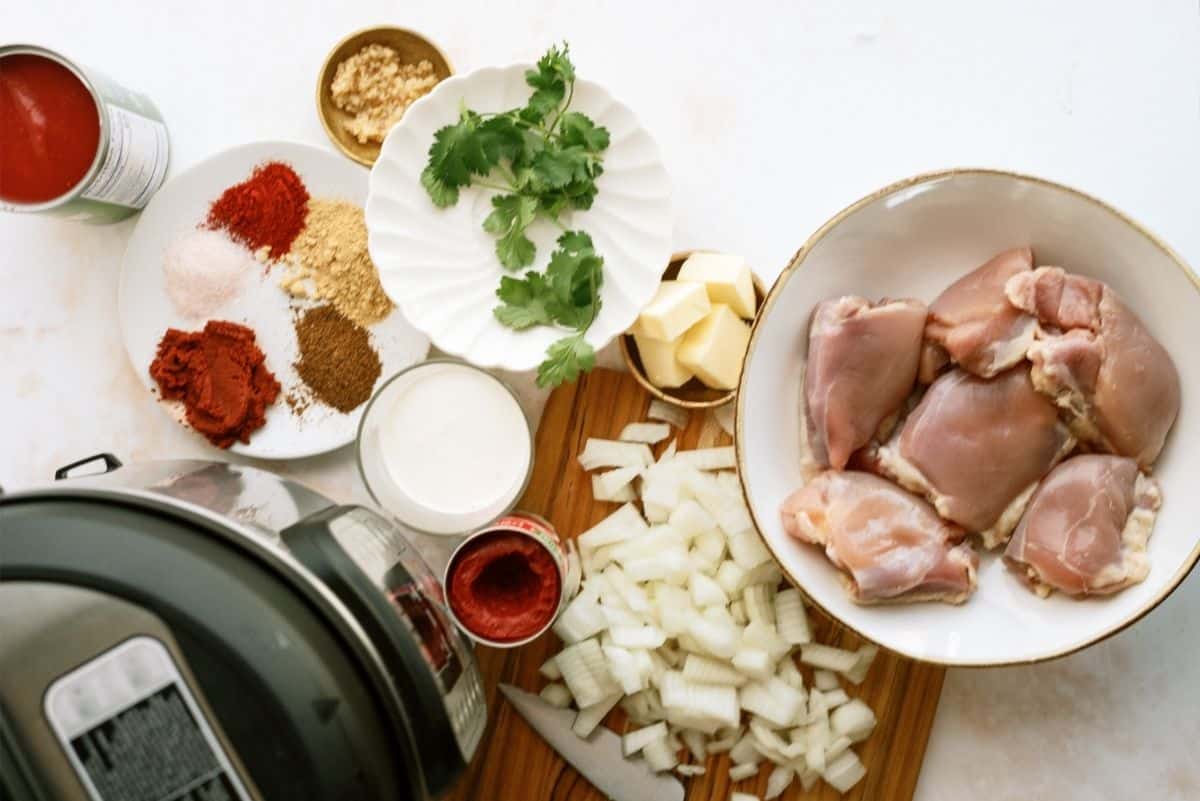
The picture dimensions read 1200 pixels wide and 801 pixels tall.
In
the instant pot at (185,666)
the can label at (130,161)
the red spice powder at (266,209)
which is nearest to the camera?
the instant pot at (185,666)

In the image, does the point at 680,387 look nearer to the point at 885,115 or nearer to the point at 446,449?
the point at 446,449

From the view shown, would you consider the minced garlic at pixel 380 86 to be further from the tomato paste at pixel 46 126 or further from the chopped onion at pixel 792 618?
the chopped onion at pixel 792 618

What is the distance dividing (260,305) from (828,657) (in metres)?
0.90

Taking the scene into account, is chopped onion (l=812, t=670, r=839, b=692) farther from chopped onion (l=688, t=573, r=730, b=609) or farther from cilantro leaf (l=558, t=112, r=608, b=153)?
cilantro leaf (l=558, t=112, r=608, b=153)

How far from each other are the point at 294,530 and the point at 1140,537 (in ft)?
3.20

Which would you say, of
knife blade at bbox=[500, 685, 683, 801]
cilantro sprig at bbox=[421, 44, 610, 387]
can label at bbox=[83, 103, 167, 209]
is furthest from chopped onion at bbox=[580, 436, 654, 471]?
can label at bbox=[83, 103, 167, 209]

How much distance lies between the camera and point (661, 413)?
4.63 feet

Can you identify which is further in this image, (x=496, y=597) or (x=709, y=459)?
(x=709, y=459)

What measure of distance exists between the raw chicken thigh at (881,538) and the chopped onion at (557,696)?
37 cm

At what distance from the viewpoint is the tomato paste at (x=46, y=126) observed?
134cm

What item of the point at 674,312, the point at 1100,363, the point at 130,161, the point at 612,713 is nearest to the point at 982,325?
the point at 1100,363

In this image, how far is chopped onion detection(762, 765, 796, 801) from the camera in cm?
137

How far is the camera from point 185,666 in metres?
0.85

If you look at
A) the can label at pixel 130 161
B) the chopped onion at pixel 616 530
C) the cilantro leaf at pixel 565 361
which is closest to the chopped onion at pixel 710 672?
the chopped onion at pixel 616 530
